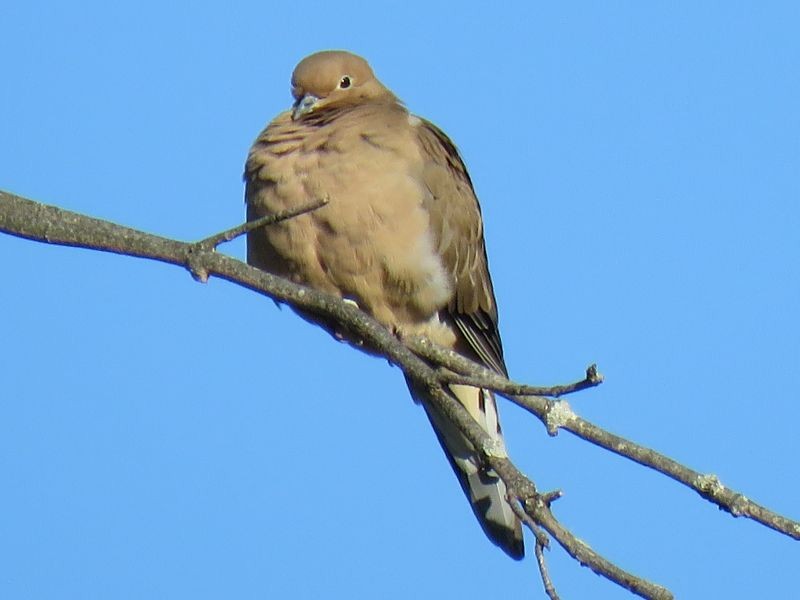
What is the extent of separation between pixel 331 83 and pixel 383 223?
0.73m

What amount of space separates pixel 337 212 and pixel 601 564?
6.57 ft

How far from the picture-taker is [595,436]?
10.0 feet

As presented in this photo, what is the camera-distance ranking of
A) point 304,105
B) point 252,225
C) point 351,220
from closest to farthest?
1. point 252,225
2. point 351,220
3. point 304,105

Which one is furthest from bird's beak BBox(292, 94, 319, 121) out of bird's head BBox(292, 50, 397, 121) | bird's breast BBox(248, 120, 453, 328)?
bird's breast BBox(248, 120, 453, 328)

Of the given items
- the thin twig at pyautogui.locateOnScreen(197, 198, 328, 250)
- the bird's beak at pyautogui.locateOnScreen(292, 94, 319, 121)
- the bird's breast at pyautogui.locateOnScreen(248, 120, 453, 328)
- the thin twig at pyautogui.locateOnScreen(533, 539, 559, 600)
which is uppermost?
the bird's beak at pyautogui.locateOnScreen(292, 94, 319, 121)

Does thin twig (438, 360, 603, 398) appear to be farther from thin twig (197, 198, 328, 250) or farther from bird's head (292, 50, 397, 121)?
bird's head (292, 50, 397, 121)

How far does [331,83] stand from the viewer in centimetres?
507

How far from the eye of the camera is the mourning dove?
15.1 feet

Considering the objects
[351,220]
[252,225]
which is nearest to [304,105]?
[351,220]

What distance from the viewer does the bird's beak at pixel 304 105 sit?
16.1ft

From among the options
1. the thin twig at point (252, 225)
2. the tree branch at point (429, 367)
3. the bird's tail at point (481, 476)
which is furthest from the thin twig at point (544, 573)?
the bird's tail at point (481, 476)

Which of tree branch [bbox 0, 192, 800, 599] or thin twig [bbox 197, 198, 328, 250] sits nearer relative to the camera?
tree branch [bbox 0, 192, 800, 599]

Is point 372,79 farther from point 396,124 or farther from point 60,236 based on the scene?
point 60,236

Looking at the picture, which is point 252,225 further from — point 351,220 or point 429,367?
point 351,220
